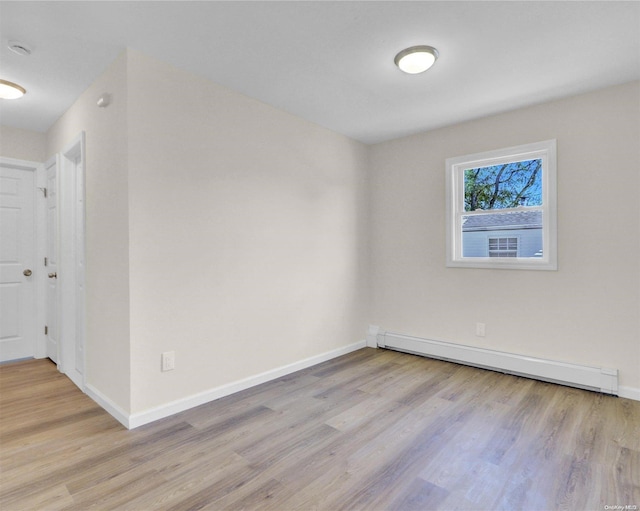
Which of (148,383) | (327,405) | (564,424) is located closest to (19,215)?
(148,383)

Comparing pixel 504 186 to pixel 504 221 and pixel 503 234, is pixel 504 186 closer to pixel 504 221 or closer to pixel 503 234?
pixel 504 221

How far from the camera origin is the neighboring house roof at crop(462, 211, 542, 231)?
3.32 meters

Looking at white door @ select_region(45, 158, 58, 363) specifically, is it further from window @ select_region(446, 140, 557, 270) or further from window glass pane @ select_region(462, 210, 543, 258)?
window glass pane @ select_region(462, 210, 543, 258)

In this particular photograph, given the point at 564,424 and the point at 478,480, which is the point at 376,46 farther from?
the point at 564,424

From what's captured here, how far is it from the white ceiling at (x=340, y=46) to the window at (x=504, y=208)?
0.52 meters

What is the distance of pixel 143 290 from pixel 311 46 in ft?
6.48

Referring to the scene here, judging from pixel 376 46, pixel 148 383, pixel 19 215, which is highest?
pixel 376 46

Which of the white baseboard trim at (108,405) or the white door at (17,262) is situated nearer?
the white baseboard trim at (108,405)

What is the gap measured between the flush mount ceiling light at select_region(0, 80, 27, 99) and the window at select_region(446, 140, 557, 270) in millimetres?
3924

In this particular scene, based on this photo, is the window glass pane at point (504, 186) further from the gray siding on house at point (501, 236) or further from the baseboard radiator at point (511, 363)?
the baseboard radiator at point (511, 363)

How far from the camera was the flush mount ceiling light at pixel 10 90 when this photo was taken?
2.72 meters

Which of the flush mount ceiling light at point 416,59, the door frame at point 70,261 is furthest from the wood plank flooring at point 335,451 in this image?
the flush mount ceiling light at point 416,59

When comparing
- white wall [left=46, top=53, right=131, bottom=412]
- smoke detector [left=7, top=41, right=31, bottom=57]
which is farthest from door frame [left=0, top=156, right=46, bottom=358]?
smoke detector [left=7, top=41, right=31, bottom=57]

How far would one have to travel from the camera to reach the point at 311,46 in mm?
2316
